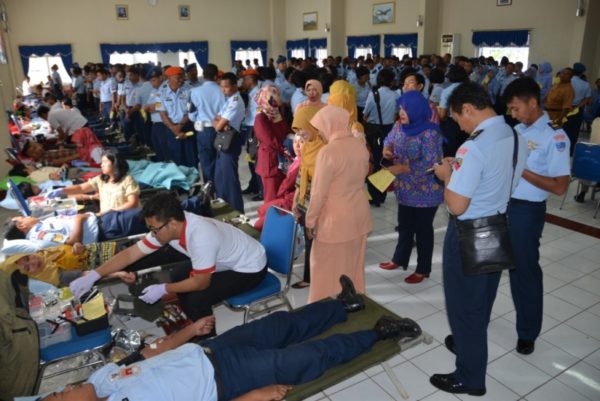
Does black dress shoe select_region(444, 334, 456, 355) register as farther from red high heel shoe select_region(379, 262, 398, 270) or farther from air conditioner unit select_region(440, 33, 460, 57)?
air conditioner unit select_region(440, 33, 460, 57)

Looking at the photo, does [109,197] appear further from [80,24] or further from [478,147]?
[80,24]

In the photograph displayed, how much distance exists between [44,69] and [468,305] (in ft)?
55.0

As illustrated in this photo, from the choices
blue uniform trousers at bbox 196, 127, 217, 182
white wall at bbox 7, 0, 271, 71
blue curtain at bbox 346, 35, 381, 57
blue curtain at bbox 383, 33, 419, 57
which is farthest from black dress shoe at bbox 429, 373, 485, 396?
white wall at bbox 7, 0, 271, 71

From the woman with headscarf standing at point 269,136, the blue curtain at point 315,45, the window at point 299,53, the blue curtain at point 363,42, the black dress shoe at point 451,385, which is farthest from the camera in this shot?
the window at point 299,53

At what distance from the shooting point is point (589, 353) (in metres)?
2.78

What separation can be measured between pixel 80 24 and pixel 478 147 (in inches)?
630

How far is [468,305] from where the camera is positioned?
2227mm

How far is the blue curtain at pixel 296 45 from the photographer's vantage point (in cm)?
1678

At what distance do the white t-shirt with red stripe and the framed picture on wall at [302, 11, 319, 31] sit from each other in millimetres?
14866

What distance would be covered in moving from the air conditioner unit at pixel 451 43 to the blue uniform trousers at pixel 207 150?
9193mm

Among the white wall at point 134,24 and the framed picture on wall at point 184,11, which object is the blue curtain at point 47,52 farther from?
the framed picture on wall at point 184,11

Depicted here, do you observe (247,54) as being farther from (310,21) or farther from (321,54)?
(321,54)

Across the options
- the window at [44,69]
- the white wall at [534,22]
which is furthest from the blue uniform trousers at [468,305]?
the window at [44,69]

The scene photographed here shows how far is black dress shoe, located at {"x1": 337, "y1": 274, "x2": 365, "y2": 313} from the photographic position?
2.62m
